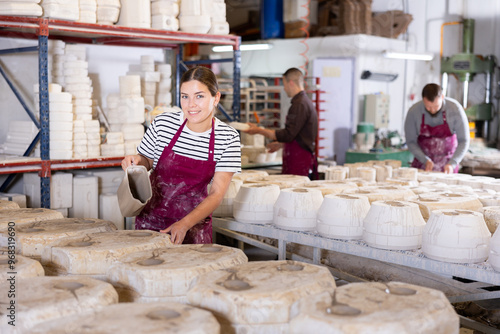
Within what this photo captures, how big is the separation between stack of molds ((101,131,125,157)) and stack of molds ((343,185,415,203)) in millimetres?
2016

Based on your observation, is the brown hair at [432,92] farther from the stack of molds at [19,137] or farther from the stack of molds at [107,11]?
the stack of molds at [19,137]

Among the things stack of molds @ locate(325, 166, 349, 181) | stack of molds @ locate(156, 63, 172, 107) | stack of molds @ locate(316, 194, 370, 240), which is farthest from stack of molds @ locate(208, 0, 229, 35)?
stack of molds @ locate(316, 194, 370, 240)

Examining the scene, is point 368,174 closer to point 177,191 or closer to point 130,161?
point 177,191

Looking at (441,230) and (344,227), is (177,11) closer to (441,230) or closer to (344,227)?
(344,227)

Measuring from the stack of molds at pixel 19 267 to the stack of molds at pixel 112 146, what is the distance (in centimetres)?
267

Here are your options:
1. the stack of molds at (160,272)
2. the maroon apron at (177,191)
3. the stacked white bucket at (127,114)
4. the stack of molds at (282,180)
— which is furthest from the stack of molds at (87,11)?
the stack of molds at (160,272)

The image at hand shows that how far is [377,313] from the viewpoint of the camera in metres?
1.49

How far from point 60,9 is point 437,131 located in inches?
145

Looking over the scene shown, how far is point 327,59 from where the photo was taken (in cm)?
898

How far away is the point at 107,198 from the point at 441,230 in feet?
9.63

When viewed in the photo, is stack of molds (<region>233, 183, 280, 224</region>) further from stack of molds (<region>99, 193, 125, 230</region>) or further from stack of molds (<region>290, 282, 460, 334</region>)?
stack of molds (<region>99, 193, 125, 230</region>)

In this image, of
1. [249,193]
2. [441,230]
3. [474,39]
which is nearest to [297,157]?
[249,193]

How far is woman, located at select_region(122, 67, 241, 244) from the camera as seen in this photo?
2709 millimetres

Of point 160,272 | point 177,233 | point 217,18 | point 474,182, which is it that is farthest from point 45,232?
point 217,18
